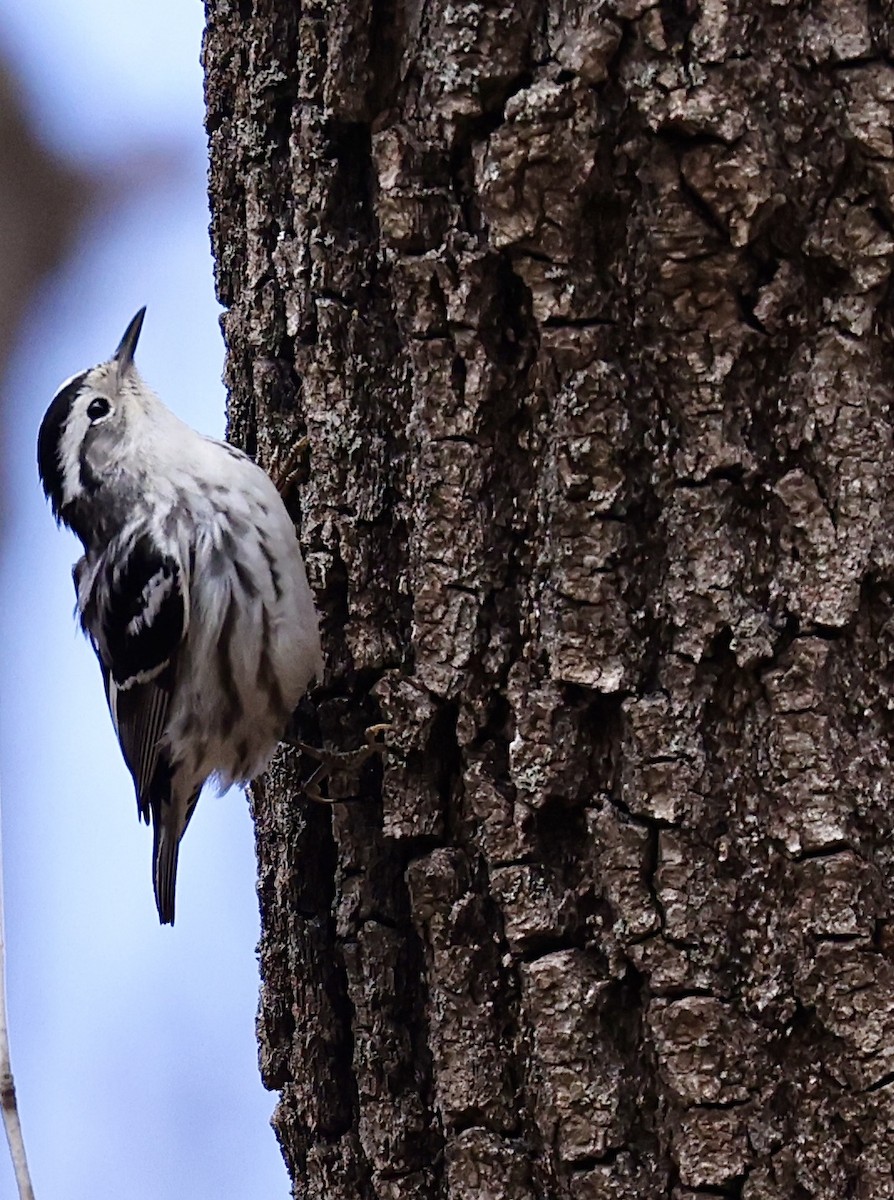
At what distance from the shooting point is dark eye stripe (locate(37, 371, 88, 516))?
3998mm

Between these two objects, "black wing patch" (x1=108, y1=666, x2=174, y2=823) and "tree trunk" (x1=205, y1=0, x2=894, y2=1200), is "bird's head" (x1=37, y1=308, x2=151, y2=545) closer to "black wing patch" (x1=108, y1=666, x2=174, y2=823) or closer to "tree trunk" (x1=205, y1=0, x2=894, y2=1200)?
"black wing patch" (x1=108, y1=666, x2=174, y2=823)

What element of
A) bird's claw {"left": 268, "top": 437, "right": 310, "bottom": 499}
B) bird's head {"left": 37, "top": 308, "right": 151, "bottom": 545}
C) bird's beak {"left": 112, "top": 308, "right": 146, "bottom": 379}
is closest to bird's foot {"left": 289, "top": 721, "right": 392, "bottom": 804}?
bird's claw {"left": 268, "top": 437, "right": 310, "bottom": 499}

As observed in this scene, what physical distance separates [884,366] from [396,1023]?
1.36m

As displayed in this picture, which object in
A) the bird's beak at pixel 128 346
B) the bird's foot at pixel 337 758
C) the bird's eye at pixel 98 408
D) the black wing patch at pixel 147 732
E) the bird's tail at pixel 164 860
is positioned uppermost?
the bird's beak at pixel 128 346

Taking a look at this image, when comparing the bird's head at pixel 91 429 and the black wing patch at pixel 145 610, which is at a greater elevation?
the bird's head at pixel 91 429

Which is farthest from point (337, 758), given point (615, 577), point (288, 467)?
point (615, 577)

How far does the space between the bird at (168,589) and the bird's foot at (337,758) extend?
1.00ft

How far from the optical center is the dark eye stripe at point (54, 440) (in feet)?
13.1

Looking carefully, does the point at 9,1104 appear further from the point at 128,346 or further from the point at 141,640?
the point at 128,346

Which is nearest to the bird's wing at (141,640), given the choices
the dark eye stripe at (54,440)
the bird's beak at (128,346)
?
the dark eye stripe at (54,440)

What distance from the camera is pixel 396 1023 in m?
2.58

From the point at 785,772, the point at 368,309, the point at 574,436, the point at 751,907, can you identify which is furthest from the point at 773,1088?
the point at 368,309

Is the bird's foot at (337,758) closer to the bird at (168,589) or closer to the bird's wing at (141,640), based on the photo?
the bird at (168,589)

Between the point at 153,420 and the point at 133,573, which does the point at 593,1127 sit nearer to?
the point at 133,573
